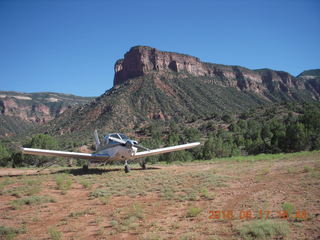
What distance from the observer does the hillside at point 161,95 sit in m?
81.9

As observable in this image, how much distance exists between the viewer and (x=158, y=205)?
7789 millimetres

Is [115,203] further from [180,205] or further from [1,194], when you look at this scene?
[1,194]

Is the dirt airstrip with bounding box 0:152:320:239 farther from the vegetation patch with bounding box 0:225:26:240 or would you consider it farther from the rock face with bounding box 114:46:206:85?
the rock face with bounding box 114:46:206:85

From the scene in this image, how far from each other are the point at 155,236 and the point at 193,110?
8619cm

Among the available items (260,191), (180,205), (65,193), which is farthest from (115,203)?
(260,191)

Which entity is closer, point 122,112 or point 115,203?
point 115,203

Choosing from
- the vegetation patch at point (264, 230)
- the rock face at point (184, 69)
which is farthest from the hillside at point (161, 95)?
the vegetation patch at point (264, 230)

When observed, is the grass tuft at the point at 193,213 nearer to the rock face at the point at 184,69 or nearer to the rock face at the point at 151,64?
the rock face at the point at 184,69

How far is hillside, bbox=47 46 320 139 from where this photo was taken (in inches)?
Result: 3226
